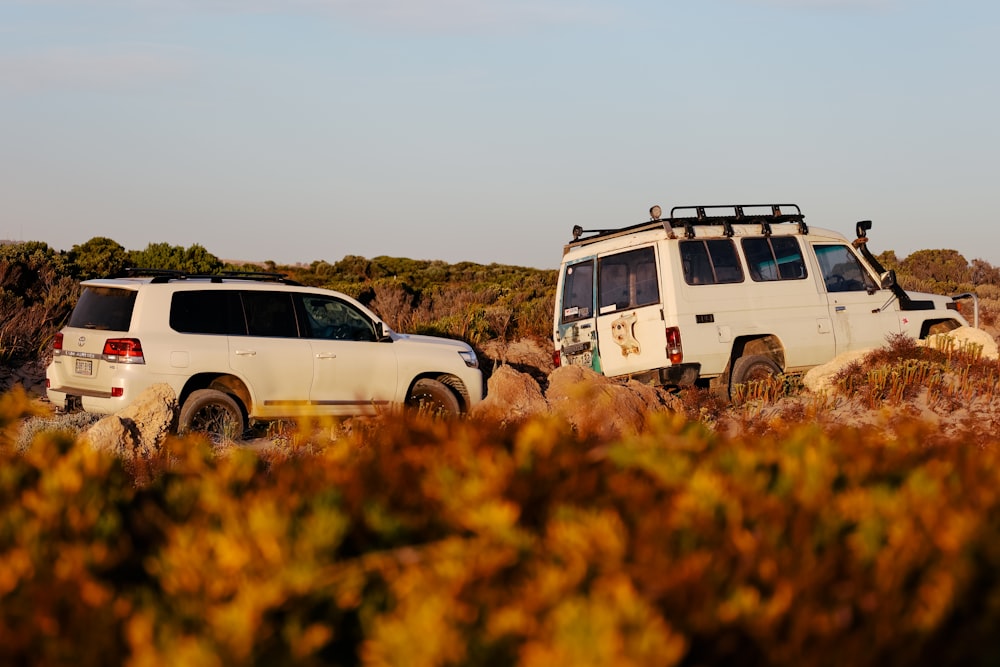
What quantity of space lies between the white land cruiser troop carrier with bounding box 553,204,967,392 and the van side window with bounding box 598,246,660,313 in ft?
0.04

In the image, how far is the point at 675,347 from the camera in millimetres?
12391

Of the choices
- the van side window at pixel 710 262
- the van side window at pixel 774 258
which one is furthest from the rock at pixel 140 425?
the van side window at pixel 774 258

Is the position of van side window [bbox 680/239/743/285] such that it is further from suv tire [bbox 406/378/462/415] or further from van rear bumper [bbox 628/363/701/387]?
suv tire [bbox 406/378/462/415]

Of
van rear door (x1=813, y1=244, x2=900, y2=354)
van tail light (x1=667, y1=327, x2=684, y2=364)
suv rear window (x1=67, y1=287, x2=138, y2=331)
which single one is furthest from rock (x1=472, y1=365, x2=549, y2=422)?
van rear door (x1=813, y1=244, x2=900, y2=354)

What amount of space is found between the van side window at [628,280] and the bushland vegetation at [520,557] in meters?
9.06

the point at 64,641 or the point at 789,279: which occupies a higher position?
the point at 789,279

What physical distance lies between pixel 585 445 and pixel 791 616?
4.67ft

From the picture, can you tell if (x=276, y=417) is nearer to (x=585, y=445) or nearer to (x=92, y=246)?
(x=585, y=445)

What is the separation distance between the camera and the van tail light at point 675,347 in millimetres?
12383

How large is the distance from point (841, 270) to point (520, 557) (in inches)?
470

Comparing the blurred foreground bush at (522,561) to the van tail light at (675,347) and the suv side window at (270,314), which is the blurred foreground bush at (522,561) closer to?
the suv side window at (270,314)

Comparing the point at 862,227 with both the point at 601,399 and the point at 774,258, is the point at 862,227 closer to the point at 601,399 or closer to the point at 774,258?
the point at 774,258

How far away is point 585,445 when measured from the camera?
3.97 metres

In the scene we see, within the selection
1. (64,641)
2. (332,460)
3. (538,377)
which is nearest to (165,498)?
(332,460)
